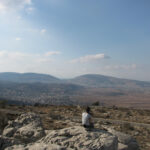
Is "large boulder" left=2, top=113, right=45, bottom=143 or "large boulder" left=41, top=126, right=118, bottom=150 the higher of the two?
"large boulder" left=41, top=126, right=118, bottom=150

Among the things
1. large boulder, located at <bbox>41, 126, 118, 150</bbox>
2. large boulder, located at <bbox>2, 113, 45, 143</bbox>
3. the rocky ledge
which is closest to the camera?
the rocky ledge

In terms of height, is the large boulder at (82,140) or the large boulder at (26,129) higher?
the large boulder at (82,140)

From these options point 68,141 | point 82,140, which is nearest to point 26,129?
point 68,141

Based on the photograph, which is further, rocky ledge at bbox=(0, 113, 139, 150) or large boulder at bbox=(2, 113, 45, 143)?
large boulder at bbox=(2, 113, 45, 143)

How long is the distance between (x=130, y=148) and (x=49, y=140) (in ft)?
22.1

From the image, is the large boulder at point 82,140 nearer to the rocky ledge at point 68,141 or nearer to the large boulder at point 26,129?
the rocky ledge at point 68,141

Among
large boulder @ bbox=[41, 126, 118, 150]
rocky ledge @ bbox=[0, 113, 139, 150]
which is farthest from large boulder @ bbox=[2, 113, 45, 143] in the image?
large boulder @ bbox=[41, 126, 118, 150]

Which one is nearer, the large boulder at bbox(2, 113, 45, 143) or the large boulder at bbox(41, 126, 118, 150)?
the large boulder at bbox(41, 126, 118, 150)

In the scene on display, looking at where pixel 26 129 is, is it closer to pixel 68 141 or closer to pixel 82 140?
pixel 68 141

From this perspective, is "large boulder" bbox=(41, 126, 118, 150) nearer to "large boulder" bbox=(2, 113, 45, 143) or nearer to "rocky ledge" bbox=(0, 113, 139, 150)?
"rocky ledge" bbox=(0, 113, 139, 150)

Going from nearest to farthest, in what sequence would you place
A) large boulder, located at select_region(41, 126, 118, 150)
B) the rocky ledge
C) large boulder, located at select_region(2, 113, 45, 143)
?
the rocky ledge < large boulder, located at select_region(41, 126, 118, 150) < large boulder, located at select_region(2, 113, 45, 143)

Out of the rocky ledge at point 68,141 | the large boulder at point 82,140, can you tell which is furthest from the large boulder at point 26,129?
the large boulder at point 82,140

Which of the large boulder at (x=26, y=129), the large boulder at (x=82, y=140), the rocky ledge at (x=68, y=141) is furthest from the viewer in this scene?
the large boulder at (x=26, y=129)

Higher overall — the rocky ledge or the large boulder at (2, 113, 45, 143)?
the rocky ledge
